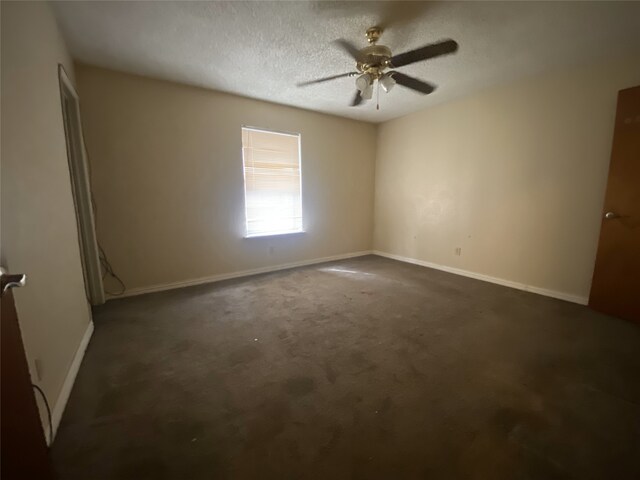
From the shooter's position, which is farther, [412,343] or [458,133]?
[458,133]

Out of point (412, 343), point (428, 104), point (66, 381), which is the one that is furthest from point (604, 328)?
point (66, 381)

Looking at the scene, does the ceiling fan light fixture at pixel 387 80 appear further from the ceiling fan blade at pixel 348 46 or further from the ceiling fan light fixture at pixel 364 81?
the ceiling fan blade at pixel 348 46

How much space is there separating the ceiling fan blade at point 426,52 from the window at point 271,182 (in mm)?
2163

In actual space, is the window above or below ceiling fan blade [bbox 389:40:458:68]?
below

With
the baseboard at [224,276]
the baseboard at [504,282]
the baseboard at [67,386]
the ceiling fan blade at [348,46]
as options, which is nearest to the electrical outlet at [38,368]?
the baseboard at [67,386]

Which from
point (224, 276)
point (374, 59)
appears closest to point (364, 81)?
point (374, 59)

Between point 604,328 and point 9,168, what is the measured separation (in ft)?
13.9

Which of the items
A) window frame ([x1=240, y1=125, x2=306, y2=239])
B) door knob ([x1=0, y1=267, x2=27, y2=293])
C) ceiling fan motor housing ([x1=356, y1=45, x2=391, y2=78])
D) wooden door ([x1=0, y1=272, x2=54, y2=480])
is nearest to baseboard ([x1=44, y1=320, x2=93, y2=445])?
wooden door ([x1=0, y1=272, x2=54, y2=480])

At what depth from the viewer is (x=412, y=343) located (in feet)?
7.03

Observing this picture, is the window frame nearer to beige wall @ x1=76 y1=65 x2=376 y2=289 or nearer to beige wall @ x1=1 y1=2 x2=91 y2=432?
beige wall @ x1=76 y1=65 x2=376 y2=289

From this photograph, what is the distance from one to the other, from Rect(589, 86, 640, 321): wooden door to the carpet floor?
22 centimetres

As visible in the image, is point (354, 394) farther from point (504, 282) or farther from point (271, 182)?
point (271, 182)

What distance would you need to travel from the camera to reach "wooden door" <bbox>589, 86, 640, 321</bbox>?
243 cm

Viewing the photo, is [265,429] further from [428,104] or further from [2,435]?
[428,104]
